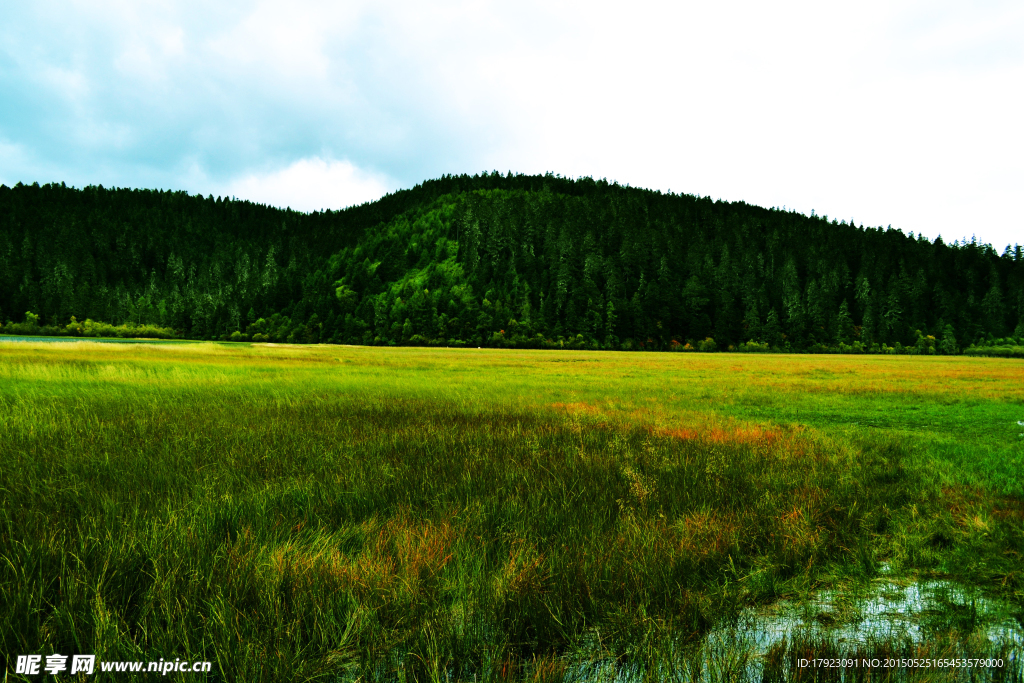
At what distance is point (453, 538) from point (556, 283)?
452ft

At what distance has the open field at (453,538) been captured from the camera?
9.75 feet

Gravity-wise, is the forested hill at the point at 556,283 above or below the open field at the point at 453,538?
above

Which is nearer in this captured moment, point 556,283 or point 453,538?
point 453,538

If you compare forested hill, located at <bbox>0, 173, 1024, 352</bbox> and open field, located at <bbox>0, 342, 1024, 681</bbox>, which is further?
forested hill, located at <bbox>0, 173, 1024, 352</bbox>

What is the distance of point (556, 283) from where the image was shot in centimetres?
14012

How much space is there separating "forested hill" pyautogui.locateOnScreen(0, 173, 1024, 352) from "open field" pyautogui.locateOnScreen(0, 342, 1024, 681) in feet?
364

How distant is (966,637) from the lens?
3.29 meters

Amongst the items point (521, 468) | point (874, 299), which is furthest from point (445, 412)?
point (874, 299)

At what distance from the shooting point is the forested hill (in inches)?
5103

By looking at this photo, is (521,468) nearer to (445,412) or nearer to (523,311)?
(445,412)

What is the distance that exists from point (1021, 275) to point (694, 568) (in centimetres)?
21656

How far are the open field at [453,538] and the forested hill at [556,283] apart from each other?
111m

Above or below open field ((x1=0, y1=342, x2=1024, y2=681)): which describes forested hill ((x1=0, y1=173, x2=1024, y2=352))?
above

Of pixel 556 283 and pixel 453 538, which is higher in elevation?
pixel 556 283
